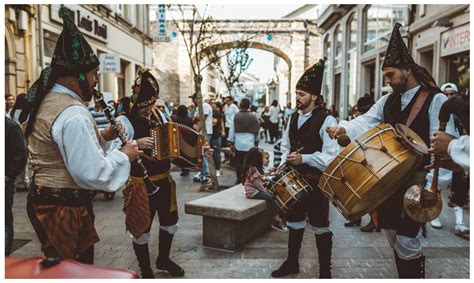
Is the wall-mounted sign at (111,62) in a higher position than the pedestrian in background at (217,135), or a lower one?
higher

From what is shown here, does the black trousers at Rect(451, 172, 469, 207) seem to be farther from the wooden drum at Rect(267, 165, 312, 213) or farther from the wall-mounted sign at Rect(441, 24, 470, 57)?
the wall-mounted sign at Rect(441, 24, 470, 57)

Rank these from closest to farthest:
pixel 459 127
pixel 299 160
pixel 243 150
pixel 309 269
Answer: pixel 459 127
pixel 299 160
pixel 309 269
pixel 243 150

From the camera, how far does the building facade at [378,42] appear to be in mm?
10195

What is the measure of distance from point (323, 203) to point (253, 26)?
81.5ft

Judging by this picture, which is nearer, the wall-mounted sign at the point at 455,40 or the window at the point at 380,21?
the wall-mounted sign at the point at 455,40

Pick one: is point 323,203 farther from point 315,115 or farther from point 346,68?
point 346,68

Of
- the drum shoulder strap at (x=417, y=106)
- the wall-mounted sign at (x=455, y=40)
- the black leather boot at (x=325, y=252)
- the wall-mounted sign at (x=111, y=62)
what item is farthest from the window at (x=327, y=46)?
the drum shoulder strap at (x=417, y=106)

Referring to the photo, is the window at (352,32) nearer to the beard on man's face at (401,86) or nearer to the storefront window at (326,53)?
the storefront window at (326,53)

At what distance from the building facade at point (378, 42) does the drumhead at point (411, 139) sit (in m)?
7.38

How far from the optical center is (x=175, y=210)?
402 cm

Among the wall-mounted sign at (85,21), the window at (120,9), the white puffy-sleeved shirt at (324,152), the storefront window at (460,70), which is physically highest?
the window at (120,9)

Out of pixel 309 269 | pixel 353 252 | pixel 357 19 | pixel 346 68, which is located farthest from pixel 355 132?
pixel 346 68

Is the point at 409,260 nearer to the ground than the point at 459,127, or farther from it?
nearer to the ground

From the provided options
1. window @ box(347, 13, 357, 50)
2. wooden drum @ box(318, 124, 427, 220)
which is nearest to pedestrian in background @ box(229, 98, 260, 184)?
wooden drum @ box(318, 124, 427, 220)
